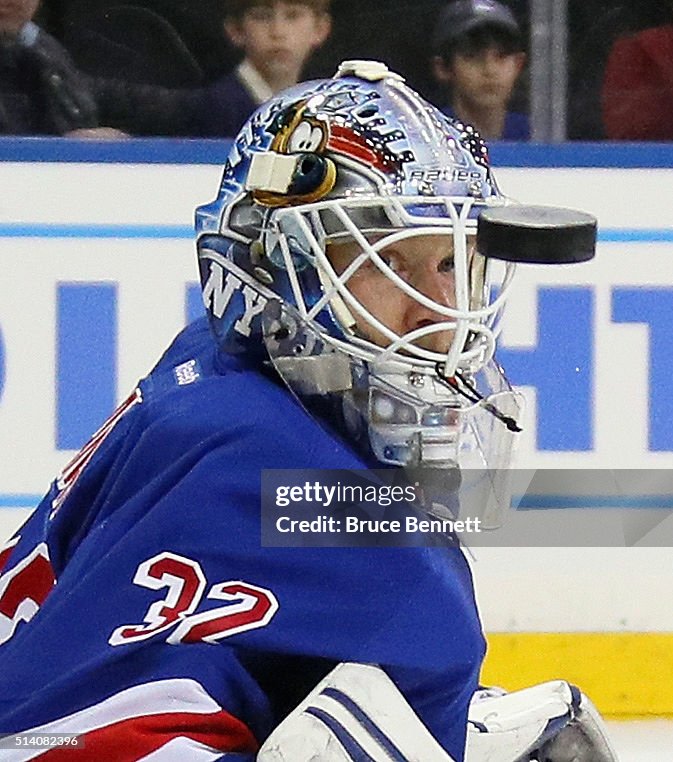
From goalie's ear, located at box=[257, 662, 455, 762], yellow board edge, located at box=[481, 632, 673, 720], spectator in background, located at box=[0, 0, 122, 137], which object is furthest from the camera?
spectator in background, located at box=[0, 0, 122, 137]

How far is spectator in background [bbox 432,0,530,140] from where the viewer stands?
2.70m

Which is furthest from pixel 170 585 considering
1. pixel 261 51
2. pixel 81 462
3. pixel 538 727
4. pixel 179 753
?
pixel 261 51

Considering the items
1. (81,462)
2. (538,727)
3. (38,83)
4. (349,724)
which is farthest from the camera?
(38,83)

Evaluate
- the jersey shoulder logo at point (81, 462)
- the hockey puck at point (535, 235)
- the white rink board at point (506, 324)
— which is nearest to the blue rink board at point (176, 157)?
the white rink board at point (506, 324)

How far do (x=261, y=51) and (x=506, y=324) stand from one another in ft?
1.71

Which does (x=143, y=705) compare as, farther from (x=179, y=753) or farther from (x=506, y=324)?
(x=506, y=324)

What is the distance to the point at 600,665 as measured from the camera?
8.22 ft

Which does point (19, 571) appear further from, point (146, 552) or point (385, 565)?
point (385, 565)

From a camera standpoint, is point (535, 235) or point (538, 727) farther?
point (538, 727)

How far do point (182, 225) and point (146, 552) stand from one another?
3.88 ft

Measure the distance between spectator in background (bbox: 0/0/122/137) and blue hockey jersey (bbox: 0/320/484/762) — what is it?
1.25m

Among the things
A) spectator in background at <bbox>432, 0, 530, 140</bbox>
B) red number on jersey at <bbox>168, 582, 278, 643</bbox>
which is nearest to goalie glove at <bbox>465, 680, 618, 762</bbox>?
red number on jersey at <bbox>168, 582, 278, 643</bbox>
